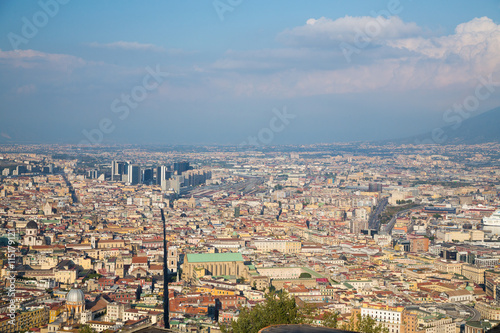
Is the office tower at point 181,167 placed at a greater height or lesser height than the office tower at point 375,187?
greater

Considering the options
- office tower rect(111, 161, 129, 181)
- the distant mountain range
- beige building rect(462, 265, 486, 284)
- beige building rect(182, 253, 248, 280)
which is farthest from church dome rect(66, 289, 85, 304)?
the distant mountain range

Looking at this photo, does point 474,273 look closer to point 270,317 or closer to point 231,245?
point 231,245

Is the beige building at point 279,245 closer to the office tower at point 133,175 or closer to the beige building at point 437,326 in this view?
the beige building at point 437,326

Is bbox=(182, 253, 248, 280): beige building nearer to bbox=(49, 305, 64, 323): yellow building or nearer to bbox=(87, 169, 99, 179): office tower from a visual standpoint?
bbox=(49, 305, 64, 323): yellow building

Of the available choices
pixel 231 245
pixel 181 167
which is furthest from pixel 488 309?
pixel 181 167

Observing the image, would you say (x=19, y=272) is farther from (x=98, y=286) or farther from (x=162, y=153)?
(x=162, y=153)

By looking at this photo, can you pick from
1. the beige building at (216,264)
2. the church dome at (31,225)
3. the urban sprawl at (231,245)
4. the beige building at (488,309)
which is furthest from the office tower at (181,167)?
the beige building at (488,309)
